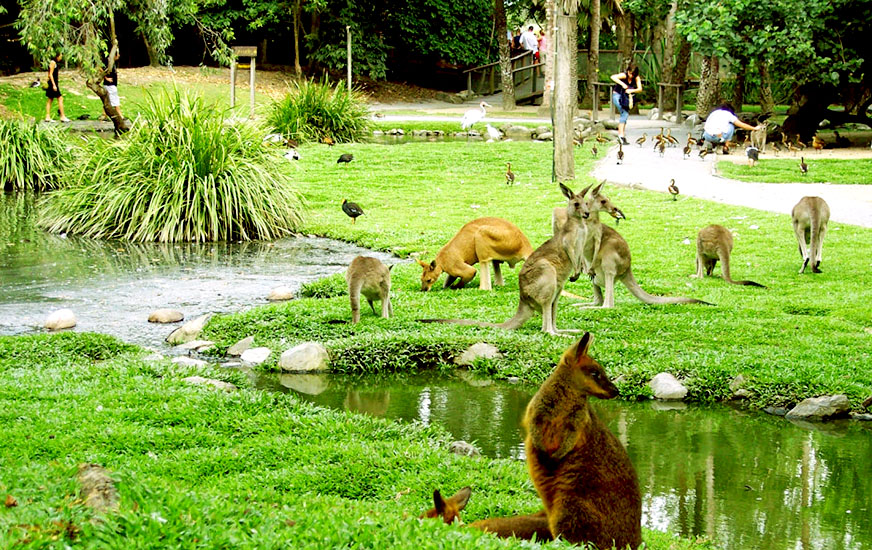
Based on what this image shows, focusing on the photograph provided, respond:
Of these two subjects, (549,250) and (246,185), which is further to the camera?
(246,185)

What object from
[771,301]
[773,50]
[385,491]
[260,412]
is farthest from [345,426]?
[773,50]

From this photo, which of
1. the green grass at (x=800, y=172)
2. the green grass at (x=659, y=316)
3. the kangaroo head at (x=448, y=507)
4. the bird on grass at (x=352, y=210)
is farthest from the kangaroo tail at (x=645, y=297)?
the green grass at (x=800, y=172)

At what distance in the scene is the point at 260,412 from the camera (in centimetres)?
620

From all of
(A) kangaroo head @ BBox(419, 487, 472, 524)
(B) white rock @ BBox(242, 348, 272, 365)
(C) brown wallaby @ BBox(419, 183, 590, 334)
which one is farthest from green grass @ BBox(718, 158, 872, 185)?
(A) kangaroo head @ BBox(419, 487, 472, 524)

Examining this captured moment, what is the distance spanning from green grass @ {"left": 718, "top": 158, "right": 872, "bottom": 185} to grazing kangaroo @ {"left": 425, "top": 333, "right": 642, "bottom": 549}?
1610 centimetres

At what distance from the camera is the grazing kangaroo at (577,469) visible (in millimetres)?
3873

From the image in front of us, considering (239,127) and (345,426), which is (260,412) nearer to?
(345,426)

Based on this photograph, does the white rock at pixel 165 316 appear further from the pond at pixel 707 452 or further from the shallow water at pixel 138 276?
the pond at pixel 707 452

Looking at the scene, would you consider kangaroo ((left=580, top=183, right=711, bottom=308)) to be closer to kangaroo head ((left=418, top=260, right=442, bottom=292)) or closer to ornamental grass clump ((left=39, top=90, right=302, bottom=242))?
kangaroo head ((left=418, top=260, right=442, bottom=292))

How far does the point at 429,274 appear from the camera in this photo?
10312mm

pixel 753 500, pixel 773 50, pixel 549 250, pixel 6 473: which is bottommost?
pixel 753 500

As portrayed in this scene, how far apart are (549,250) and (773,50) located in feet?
49.6

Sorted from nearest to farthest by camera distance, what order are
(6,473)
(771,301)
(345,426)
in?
(6,473), (345,426), (771,301)

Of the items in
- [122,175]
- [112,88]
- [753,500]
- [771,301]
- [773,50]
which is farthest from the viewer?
[112,88]
